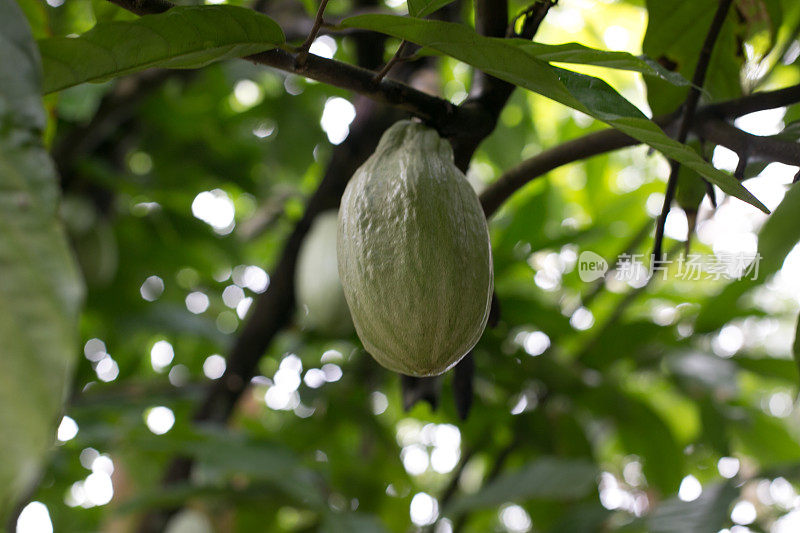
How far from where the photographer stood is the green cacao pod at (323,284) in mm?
952

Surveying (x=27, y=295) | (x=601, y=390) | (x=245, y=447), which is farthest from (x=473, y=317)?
(x=601, y=390)

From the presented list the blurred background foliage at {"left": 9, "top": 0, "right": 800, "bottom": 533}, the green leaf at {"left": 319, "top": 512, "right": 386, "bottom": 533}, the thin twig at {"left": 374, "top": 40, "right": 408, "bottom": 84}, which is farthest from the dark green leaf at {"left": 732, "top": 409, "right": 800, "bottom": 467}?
the thin twig at {"left": 374, "top": 40, "right": 408, "bottom": 84}

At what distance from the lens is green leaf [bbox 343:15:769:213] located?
0.34 metres

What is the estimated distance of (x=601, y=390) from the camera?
1.00 meters

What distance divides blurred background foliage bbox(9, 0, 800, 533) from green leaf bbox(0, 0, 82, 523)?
1.02 ft

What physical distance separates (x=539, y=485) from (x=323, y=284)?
1.18 feet

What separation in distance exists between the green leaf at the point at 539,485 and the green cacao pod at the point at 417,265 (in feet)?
1.53

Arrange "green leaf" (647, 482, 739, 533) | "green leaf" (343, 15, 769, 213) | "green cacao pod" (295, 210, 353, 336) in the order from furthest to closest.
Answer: "green cacao pod" (295, 210, 353, 336) → "green leaf" (647, 482, 739, 533) → "green leaf" (343, 15, 769, 213)

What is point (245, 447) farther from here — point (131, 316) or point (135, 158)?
point (135, 158)

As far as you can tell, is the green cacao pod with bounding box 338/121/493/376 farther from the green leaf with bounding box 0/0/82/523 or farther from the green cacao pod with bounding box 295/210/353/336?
the green cacao pod with bounding box 295/210/353/336

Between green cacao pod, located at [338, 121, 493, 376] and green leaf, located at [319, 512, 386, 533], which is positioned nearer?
green cacao pod, located at [338, 121, 493, 376]

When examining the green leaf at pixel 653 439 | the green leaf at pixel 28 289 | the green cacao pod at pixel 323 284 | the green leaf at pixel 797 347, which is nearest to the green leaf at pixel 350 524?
the green cacao pod at pixel 323 284

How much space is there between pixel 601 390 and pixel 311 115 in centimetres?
81

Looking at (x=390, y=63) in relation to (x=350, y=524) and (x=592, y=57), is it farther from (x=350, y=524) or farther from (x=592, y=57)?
(x=350, y=524)
